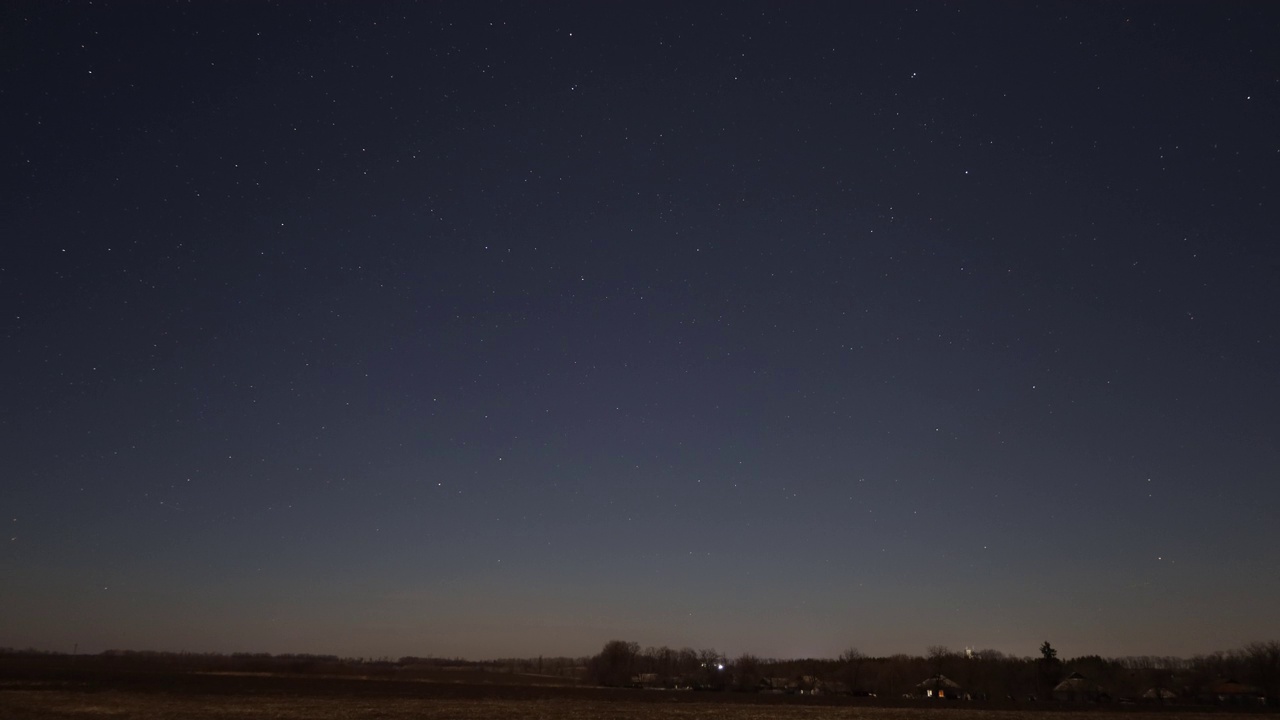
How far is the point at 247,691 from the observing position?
63688 millimetres

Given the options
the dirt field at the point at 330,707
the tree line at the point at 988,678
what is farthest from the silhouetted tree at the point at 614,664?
the dirt field at the point at 330,707

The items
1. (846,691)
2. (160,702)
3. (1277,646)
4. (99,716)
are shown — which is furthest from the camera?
(846,691)

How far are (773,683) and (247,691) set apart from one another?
298 ft

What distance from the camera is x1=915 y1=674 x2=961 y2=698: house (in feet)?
422

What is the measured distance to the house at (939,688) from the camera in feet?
422

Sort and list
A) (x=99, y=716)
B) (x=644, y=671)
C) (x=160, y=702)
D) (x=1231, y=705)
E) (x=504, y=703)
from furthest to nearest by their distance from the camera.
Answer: (x=644, y=671) → (x=1231, y=705) → (x=504, y=703) → (x=160, y=702) → (x=99, y=716)

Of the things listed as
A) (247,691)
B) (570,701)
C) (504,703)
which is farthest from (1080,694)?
(247,691)

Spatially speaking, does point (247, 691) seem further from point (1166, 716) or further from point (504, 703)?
point (1166, 716)

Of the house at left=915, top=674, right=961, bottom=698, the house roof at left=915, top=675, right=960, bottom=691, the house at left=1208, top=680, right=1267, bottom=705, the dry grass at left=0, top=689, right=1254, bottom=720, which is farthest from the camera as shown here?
the house roof at left=915, top=675, right=960, bottom=691

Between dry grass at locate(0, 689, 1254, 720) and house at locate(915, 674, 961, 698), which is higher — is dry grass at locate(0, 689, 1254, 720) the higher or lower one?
the higher one

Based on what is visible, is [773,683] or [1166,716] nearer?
[1166,716]

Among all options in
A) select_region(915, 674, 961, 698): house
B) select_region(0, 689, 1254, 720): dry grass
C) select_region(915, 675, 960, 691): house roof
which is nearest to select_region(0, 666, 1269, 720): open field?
select_region(0, 689, 1254, 720): dry grass

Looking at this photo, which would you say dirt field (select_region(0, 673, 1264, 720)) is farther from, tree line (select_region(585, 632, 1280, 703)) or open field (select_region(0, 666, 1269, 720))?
tree line (select_region(585, 632, 1280, 703))

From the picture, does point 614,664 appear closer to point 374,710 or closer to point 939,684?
point 939,684
